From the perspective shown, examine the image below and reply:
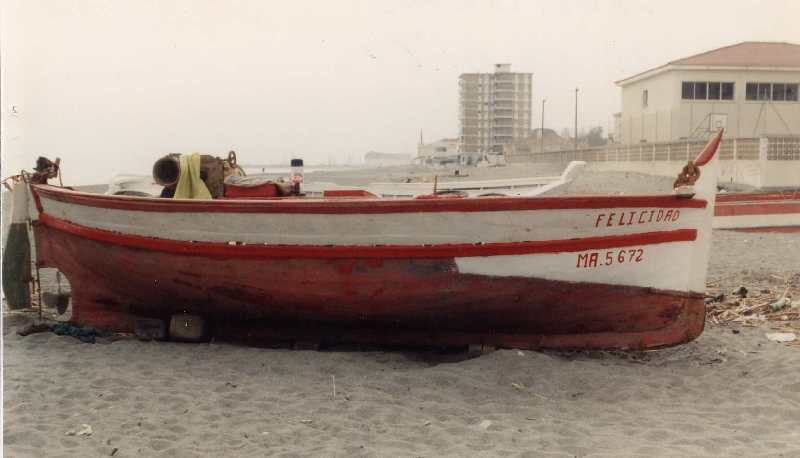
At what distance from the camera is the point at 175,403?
4699 mm

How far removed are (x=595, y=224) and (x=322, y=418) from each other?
2.52 m

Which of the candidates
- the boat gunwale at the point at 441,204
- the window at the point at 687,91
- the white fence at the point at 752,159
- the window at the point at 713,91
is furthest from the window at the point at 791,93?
the boat gunwale at the point at 441,204

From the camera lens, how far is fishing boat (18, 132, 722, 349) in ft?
18.1

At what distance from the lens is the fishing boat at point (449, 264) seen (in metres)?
5.51

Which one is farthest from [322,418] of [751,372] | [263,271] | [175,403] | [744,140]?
[744,140]

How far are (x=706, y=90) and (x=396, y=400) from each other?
104 ft

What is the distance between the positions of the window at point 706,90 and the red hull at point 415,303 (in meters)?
29.2

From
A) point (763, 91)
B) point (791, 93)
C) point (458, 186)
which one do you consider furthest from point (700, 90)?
point (458, 186)

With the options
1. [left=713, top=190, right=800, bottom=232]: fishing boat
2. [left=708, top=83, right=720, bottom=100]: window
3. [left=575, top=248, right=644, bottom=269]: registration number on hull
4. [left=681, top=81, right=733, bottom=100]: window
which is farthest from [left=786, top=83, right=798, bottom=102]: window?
[left=575, top=248, right=644, bottom=269]: registration number on hull

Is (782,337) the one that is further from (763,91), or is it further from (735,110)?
(763,91)

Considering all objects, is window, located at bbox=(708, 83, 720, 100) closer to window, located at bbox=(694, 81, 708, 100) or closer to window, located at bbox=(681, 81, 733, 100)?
window, located at bbox=(681, 81, 733, 100)

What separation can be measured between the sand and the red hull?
0.19m

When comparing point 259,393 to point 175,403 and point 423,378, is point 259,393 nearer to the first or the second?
point 175,403

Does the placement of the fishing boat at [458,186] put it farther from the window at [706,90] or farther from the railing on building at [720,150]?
the window at [706,90]
